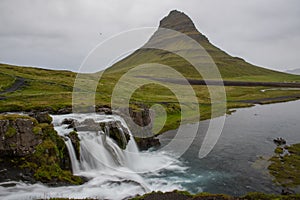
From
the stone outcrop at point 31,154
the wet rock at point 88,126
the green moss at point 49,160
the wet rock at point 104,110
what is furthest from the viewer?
the wet rock at point 104,110

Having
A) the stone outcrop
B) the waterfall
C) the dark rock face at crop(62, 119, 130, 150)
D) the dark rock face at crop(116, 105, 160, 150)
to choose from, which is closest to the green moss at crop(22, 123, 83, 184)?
the stone outcrop

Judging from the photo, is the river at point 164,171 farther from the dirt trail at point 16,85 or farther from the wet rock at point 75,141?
the dirt trail at point 16,85

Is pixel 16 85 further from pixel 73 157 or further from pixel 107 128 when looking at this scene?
pixel 73 157

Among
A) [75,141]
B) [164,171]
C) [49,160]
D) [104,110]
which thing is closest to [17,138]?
[49,160]

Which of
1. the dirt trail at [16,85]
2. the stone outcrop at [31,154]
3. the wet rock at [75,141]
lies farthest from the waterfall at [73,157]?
the dirt trail at [16,85]

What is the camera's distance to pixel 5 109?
50.1 m

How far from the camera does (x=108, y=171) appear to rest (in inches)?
1275

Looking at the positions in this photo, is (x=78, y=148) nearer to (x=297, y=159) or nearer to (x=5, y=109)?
(x=5, y=109)

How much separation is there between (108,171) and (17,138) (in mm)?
10932

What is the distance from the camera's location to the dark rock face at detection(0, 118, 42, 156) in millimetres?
28125

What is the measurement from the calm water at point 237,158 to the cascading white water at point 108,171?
2994 millimetres

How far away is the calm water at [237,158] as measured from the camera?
98.8 feet

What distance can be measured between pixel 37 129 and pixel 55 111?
2244 cm

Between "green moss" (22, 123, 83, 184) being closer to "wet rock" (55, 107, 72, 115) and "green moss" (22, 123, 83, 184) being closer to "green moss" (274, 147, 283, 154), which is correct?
"wet rock" (55, 107, 72, 115)
